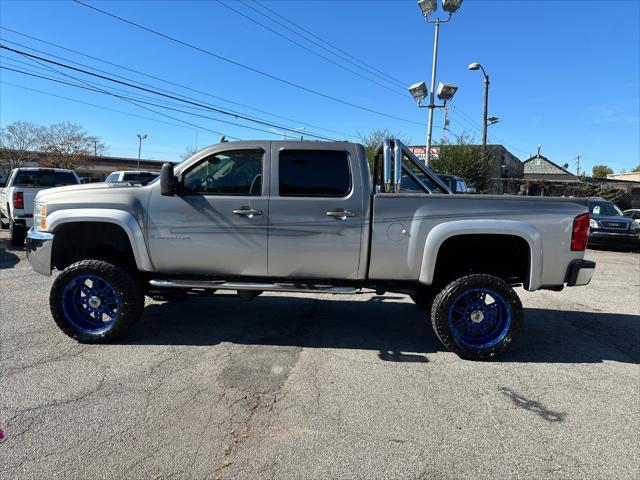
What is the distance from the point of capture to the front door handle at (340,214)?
4395 millimetres

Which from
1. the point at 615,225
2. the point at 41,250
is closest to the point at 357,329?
the point at 41,250

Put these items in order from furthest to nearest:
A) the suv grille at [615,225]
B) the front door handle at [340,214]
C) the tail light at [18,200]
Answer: the suv grille at [615,225], the tail light at [18,200], the front door handle at [340,214]

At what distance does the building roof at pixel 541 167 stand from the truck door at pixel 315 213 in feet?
178

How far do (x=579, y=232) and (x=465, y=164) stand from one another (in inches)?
936

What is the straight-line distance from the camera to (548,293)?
7898 millimetres

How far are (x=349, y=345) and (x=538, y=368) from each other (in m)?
1.85

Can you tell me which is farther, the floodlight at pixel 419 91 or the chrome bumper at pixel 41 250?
the floodlight at pixel 419 91

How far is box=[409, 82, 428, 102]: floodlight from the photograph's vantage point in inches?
721

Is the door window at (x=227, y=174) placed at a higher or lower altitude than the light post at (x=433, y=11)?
lower

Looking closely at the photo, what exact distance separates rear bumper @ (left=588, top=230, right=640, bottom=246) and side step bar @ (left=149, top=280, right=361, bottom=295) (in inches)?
530

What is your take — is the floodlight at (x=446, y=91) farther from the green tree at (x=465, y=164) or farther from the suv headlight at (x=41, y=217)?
the suv headlight at (x=41, y=217)

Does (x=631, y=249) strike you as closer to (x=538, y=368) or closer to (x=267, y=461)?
(x=538, y=368)

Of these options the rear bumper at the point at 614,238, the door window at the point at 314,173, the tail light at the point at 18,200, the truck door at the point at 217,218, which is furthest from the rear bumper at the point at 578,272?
the rear bumper at the point at 614,238

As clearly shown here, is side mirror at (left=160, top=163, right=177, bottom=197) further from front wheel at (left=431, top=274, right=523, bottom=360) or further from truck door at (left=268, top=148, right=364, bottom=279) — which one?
front wheel at (left=431, top=274, right=523, bottom=360)
